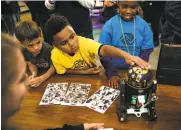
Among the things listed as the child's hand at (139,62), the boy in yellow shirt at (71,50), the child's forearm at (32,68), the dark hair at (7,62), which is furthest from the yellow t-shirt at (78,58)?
the dark hair at (7,62)

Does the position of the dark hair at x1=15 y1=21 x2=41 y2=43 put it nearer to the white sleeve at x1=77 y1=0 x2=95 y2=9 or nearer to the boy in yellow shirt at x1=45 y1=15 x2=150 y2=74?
the boy in yellow shirt at x1=45 y1=15 x2=150 y2=74

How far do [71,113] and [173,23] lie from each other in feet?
3.46

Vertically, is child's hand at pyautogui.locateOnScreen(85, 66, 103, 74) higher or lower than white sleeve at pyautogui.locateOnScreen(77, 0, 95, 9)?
lower

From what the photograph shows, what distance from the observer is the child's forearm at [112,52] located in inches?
48.8

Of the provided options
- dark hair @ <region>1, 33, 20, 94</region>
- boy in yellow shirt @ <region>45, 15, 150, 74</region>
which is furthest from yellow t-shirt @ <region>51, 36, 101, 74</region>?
dark hair @ <region>1, 33, 20, 94</region>

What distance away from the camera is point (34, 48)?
63.1 inches

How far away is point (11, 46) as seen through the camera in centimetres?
69

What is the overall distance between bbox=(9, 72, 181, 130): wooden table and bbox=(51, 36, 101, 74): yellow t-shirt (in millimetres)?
266

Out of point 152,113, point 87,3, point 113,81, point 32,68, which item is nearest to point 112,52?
point 113,81

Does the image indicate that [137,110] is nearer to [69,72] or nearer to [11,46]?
[69,72]

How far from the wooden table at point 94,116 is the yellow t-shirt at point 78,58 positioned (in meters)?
0.27

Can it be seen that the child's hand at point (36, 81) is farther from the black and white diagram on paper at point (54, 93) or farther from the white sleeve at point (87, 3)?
the white sleeve at point (87, 3)

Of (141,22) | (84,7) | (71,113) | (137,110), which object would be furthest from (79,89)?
(84,7)

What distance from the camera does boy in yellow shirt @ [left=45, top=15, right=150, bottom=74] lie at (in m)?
1.40
